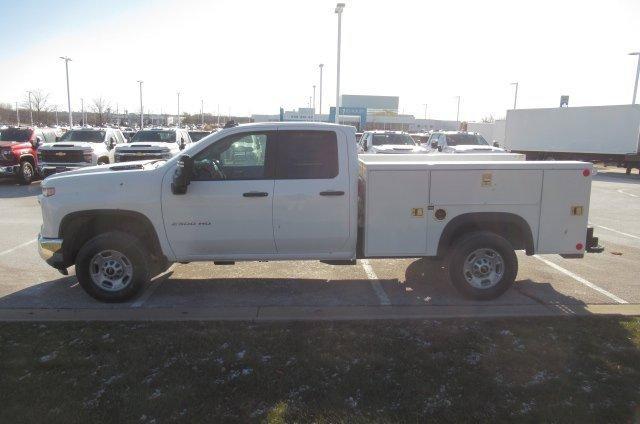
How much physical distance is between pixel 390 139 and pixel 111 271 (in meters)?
17.3

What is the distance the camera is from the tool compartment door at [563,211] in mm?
5691

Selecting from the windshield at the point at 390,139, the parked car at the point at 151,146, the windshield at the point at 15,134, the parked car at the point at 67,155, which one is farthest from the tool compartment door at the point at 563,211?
the windshield at the point at 15,134

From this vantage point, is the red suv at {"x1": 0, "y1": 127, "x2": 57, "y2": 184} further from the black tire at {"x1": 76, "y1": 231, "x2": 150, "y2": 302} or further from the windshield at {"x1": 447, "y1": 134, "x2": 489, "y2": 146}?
the windshield at {"x1": 447, "y1": 134, "x2": 489, "y2": 146}

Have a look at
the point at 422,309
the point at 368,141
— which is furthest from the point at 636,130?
the point at 422,309

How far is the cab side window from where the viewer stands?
5.59 m

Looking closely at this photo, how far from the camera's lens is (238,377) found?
13.1ft

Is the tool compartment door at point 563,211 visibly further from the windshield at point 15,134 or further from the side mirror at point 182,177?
the windshield at point 15,134

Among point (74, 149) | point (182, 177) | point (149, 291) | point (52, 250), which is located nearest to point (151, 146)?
point (74, 149)

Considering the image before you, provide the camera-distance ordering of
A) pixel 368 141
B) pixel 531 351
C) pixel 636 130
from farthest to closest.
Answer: pixel 636 130 < pixel 368 141 < pixel 531 351

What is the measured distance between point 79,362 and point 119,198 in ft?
6.19

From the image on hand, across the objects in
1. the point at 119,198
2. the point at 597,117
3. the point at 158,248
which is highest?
the point at 597,117

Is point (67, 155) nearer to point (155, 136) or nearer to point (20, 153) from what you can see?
point (20, 153)

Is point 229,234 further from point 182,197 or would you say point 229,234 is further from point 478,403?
point 478,403

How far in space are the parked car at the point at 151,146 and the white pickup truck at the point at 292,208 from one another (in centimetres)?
995
